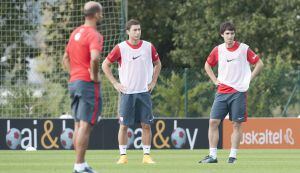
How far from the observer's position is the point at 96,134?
24.0 m

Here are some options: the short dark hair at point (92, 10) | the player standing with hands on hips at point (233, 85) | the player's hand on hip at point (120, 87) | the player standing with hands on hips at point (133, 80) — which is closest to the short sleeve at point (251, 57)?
the player standing with hands on hips at point (233, 85)

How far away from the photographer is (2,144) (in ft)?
78.1

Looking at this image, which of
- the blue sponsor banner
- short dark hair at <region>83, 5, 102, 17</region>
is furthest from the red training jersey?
the blue sponsor banner

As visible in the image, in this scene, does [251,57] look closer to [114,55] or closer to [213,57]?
[213,57]

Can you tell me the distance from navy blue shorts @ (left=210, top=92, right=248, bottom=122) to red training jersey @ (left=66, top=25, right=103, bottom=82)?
4.44m

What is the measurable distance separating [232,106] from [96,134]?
27.7 feet

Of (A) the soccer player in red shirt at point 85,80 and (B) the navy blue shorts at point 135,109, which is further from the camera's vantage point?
(B) the navy blue shorts at point 135,109

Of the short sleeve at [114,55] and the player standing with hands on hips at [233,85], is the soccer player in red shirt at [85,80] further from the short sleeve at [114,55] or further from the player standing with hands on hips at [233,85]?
the player standing with hands on hips at [233,85]

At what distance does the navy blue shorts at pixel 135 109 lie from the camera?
1579cm

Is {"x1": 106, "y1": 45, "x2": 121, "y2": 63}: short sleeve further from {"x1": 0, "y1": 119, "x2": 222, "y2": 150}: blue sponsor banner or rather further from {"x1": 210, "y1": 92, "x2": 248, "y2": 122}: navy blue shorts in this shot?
{"x1": 0, "y1": 119, "x2": 222, "y2": 150}: blue sponsor banner

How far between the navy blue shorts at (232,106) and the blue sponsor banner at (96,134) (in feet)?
26.0

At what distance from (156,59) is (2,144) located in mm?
8685

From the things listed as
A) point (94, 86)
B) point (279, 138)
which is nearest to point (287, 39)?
point (279, 138)

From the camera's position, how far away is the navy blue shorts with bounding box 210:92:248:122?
52.0 ft
